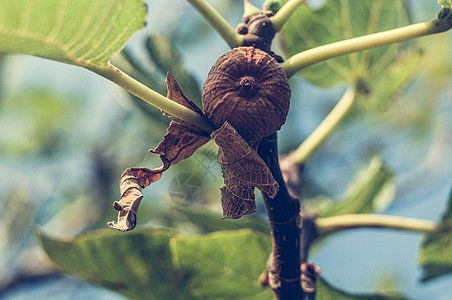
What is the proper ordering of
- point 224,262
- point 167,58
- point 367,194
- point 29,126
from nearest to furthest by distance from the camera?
point 224,262 < point 167,58 < point 367,194 < point 29,126

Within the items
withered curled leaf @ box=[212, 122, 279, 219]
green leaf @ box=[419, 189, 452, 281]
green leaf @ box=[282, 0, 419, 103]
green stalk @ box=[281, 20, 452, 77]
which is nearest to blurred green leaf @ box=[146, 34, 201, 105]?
green leaf @ box=[282, 0, 419, 103]

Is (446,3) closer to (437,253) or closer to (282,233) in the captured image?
(282,233)

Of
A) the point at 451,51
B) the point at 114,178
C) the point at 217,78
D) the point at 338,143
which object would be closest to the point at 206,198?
the point at 114,178

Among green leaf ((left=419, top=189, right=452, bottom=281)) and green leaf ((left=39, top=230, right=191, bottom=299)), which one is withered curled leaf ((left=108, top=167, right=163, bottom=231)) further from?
green leaf ((left=419, top=189, right=452, bottom=281))

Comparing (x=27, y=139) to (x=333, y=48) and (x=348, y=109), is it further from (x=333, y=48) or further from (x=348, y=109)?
(x=333, y=48)

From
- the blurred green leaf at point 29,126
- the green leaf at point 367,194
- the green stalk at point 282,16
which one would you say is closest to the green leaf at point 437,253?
the green leaf at point 367,194

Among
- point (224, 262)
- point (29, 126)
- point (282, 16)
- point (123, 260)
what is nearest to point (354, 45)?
point (282, 16)
